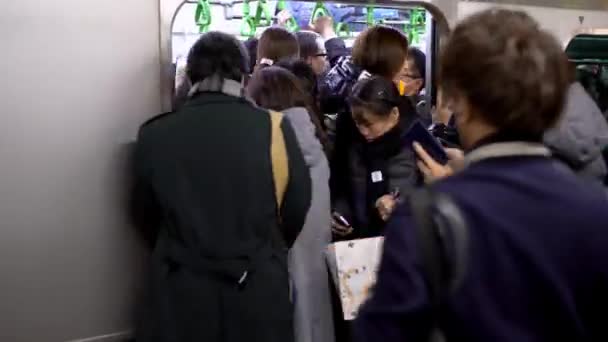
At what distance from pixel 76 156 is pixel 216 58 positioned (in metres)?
0.77

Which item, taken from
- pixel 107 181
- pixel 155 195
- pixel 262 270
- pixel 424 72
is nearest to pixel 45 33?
pixel 107 181

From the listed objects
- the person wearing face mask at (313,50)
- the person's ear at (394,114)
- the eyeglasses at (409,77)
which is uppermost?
the person wearing face mask at (313,50)

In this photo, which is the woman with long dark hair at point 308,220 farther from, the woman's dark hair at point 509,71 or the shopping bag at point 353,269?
the woman's dark hair at point 509,71

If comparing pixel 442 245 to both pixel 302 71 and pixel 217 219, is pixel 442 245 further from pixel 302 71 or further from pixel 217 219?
pixel 302 71

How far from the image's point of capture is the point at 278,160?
2.07 m

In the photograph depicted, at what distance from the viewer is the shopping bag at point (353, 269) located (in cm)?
227

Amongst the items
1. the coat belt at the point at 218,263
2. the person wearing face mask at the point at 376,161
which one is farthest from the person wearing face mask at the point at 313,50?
the coat belt at the point at 218,263

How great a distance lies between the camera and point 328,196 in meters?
2.40

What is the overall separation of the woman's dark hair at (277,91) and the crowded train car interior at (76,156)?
0.20m

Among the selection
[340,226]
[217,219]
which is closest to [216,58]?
[217,219]

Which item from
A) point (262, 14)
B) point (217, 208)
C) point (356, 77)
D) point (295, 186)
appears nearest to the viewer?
point (217, 208)

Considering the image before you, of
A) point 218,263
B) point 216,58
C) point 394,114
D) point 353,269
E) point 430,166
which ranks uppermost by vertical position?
point 216,58

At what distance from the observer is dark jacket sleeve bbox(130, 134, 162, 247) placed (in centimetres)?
210

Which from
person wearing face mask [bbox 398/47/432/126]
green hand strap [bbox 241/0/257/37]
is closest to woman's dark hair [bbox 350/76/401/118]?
person wearing face mask [bbox 398/47/432/126]
